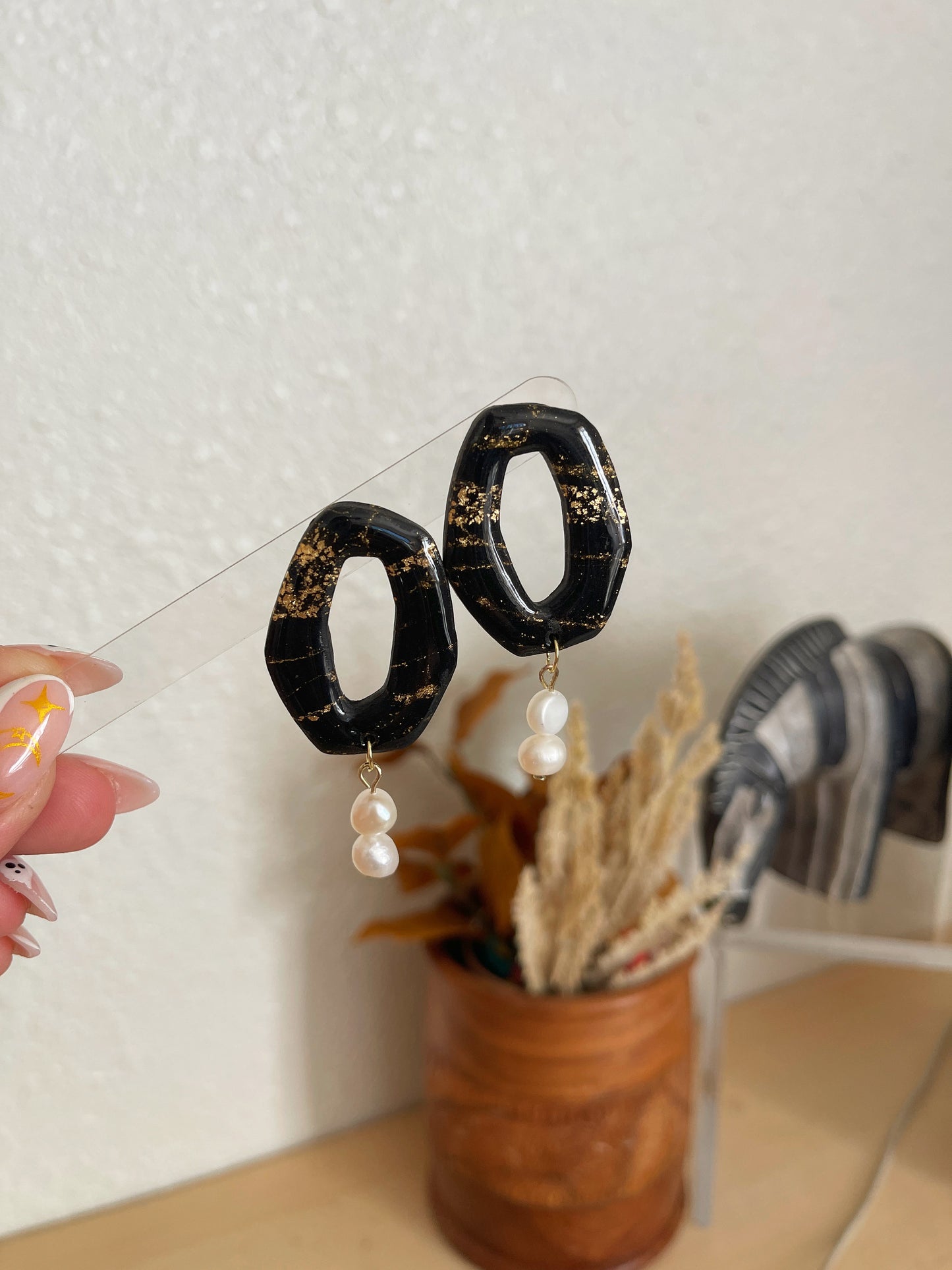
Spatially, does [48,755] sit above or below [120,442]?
below

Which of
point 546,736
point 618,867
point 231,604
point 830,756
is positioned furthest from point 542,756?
point 830,756

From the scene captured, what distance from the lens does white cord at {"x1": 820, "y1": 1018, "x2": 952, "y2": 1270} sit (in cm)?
71

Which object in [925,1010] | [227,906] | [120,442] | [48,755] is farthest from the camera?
[925,1010]

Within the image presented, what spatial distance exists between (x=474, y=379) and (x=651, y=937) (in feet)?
1.26

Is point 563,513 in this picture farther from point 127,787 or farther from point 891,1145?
point 891,1145

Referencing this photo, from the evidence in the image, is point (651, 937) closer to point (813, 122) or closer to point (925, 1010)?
point (925, 1010)

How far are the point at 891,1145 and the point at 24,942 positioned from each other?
2.30 feet

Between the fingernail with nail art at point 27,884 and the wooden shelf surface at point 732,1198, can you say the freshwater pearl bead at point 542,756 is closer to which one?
the fingernail with nail art at point 27,884

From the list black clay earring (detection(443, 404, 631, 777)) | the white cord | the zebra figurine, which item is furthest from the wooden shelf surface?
black clay earring (detection(443, 404, 631, 777))

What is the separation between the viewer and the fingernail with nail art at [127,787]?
0.40 metres

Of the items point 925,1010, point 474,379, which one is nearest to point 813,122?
point 474,379

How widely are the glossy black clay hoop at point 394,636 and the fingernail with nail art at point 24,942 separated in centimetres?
14

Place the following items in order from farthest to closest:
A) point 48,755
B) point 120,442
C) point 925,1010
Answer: point 925,1010 → point 120,442 → point 48,755

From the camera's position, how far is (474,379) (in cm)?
68
